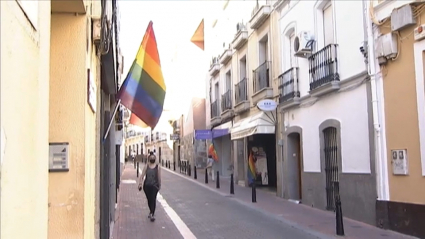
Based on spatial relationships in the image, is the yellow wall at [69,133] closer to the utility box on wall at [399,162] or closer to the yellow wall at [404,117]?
the yellow wall at [404,117]

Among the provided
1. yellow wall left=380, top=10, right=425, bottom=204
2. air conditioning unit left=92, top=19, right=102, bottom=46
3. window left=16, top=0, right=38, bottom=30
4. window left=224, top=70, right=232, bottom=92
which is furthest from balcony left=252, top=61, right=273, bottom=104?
window left=16, top=0, right=38, bottom=30

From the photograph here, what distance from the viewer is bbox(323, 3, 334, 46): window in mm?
13703

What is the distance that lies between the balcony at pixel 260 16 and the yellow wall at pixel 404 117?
8670 mm

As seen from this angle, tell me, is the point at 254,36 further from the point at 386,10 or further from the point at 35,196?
the point at 35,196

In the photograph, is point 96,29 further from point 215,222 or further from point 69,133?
point 215,222

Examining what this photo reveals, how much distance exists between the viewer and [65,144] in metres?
4.30

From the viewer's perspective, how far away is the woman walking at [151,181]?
480 inches

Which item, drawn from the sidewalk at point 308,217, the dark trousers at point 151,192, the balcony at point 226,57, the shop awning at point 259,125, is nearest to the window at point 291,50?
the shop awning at point 259,125

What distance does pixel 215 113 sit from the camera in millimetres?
30250

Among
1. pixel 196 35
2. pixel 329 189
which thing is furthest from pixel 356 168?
pixel 196 35

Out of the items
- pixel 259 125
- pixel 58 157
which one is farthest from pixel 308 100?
pixel 58 157

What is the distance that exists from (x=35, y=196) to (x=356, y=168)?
34.3 ft

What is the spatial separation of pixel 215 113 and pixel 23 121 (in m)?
27.8

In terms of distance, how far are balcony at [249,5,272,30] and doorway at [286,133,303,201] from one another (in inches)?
204
